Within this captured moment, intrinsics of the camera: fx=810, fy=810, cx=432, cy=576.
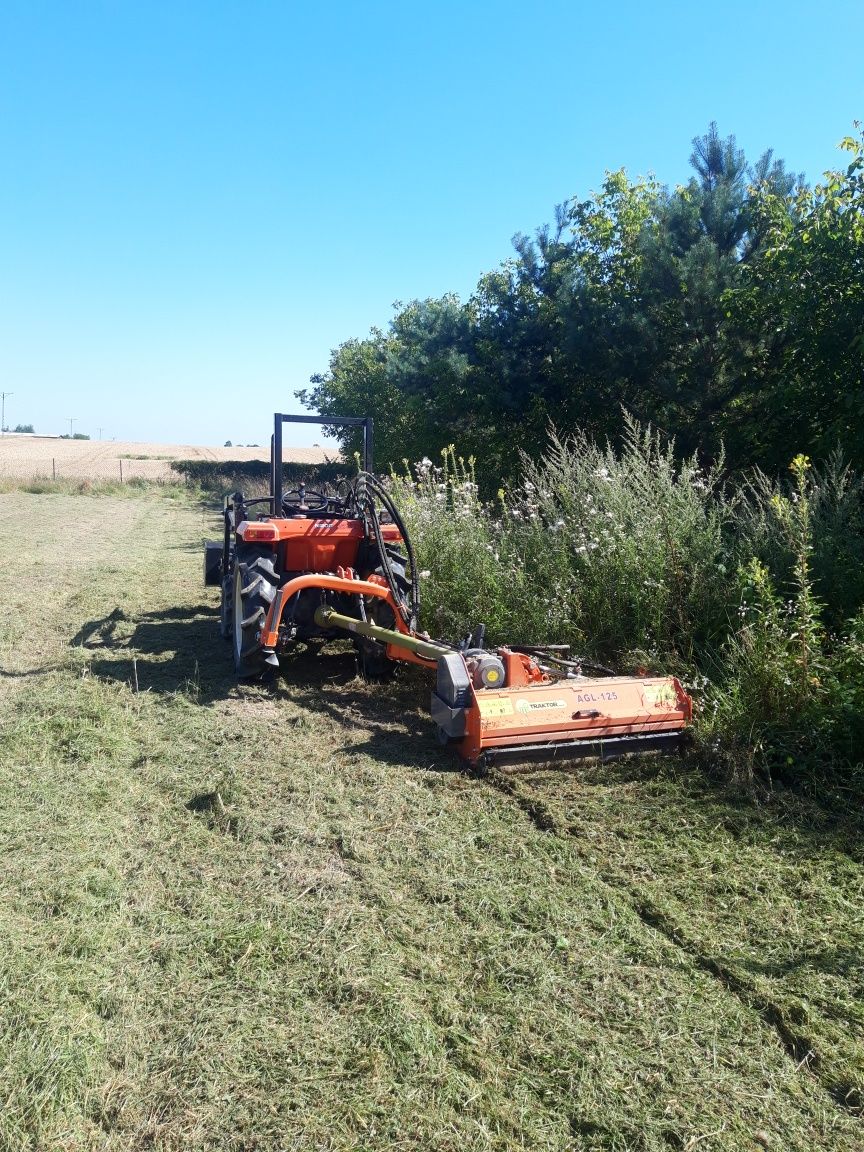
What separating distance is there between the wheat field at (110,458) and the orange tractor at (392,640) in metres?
19.2

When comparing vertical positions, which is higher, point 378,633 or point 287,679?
point 378,633

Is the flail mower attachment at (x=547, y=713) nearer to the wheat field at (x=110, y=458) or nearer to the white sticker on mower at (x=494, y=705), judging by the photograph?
the white sticker on mower at (x=494, y=705)

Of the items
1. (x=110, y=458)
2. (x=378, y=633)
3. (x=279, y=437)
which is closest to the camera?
(x=378, y=633)

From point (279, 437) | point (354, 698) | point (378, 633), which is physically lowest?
point (354, 698)

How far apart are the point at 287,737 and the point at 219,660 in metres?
2.12

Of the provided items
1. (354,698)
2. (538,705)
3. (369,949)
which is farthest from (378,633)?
(369,949)

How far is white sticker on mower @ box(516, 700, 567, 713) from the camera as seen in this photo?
445 cm

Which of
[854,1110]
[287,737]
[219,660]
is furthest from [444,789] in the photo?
[219,660]

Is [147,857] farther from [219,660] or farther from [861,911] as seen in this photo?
[219,660]

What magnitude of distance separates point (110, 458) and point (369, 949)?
164 feet

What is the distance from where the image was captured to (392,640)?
542cm

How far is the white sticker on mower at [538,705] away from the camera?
445 cm

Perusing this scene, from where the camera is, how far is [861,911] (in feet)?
10.2

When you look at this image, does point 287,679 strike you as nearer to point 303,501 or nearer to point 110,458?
point 303,501
